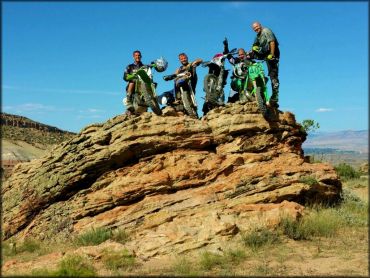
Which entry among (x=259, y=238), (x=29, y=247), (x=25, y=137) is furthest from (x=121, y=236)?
(x=25, y=137)

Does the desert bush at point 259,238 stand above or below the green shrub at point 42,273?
above

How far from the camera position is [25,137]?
2092 inches

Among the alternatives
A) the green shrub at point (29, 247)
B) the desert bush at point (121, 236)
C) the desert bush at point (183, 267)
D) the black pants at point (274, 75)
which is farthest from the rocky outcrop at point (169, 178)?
the desert bush at point (183, 267)

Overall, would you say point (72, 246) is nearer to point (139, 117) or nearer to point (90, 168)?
point (90, 168)

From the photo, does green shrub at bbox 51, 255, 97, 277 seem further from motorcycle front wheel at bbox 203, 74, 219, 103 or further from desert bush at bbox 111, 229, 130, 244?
motorcycle front wheel at bbox 203, 74, 219, 103

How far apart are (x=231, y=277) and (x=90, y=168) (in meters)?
5.29

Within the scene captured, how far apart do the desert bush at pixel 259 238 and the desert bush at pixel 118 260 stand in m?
2.37

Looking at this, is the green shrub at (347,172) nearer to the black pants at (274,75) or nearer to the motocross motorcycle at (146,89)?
the black pants at (274,75)

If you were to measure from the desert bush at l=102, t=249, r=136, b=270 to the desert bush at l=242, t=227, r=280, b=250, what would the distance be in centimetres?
237

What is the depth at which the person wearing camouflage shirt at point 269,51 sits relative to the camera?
12.1 meters

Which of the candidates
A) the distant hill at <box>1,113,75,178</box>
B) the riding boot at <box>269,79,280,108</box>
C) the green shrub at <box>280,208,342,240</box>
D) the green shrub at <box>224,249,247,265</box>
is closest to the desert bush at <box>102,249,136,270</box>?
the green shrub at <box>224,249,247,265</box>

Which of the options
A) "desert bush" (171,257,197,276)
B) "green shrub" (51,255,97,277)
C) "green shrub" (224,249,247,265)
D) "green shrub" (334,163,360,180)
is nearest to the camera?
"green shrub" (51,255,97,277)

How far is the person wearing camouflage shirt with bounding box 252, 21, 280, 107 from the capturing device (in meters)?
12.1

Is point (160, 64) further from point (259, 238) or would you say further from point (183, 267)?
point (183, 267)
